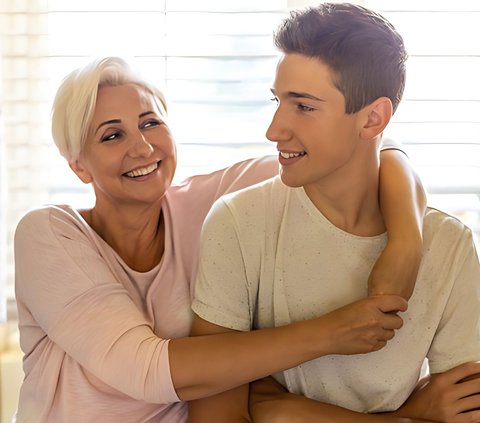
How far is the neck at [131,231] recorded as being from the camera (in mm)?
1929

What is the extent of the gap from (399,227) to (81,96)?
0.71 metres

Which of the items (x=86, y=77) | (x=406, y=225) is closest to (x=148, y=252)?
(x=86, y=77)

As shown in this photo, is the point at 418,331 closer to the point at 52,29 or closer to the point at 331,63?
the point at 331,63

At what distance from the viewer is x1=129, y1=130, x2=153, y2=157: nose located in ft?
6.05

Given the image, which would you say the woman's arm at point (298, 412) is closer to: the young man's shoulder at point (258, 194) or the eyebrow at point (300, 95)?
the young man's shoulder at point (258, 194)

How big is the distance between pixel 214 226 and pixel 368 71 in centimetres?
42

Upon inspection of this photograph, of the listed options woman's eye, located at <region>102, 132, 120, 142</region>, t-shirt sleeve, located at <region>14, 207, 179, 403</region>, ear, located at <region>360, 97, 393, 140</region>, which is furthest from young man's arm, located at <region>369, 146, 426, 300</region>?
woman's eye, located at <region>102, 132, 120, 142</region>

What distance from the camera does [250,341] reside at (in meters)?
1.63

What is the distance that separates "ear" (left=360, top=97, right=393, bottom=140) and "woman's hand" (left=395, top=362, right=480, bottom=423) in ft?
1.63

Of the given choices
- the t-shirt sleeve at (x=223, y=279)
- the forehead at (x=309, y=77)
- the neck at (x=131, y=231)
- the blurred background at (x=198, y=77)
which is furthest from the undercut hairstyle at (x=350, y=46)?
the blurred background at (x=198, y=77)

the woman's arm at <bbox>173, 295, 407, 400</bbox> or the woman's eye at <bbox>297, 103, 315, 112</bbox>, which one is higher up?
the woman's eye at <bbox>297, 103, 315, 112</bbox>

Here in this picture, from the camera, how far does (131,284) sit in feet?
6.14

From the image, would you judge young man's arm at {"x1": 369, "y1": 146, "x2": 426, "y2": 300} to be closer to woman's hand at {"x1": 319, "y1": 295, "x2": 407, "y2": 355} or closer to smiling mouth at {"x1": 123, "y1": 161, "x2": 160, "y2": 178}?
woman's hand at {"x1": 319, "y1": 295, "x2": 407, "y2": 355}

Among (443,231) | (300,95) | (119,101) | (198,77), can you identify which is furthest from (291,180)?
(198,77)
